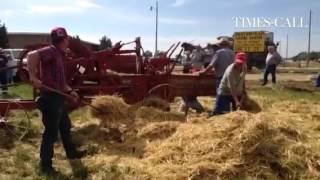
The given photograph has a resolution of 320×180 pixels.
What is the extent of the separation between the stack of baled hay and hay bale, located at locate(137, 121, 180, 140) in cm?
41

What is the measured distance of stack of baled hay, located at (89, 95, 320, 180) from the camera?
669cm

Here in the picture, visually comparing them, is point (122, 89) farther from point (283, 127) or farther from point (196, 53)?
point (196, 53)

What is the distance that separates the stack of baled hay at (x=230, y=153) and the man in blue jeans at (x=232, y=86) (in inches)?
58.0

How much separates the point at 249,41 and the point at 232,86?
36.2 m

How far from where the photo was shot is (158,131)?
8.62 meters

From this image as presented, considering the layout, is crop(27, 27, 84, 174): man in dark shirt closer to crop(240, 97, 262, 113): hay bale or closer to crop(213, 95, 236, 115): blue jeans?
crop(213, 95, 236, 115): blue jeans

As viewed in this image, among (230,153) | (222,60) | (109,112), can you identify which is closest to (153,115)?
(109,112)

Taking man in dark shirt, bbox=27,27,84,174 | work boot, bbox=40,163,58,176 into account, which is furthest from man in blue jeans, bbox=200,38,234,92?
work boot, bbox=40,163,58,176

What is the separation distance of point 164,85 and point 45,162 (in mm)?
5363

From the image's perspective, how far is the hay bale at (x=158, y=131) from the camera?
8516mm

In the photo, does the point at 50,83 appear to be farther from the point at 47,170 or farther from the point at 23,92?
the point at 23,92

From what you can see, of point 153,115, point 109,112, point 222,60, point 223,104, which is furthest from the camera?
point 222,60

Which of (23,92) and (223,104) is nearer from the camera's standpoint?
(223,104)

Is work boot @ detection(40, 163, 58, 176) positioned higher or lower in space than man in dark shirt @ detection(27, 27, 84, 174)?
lower
